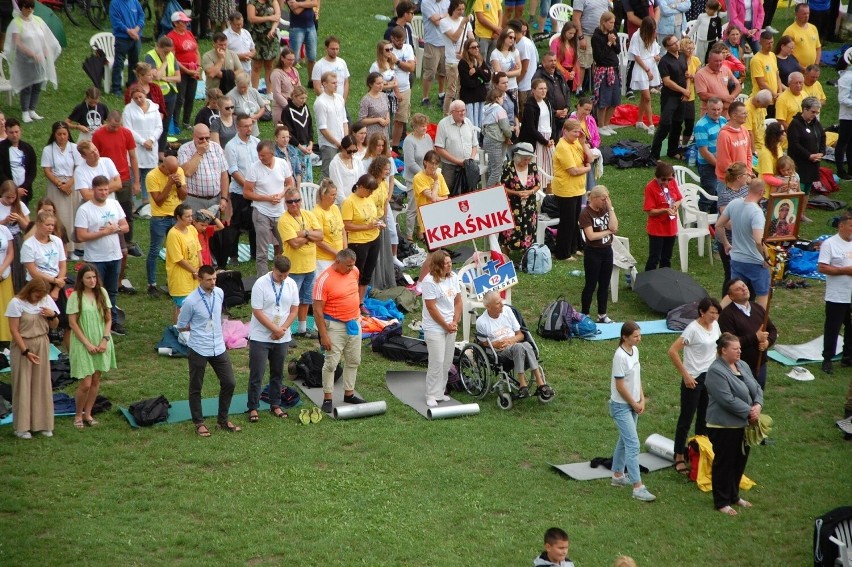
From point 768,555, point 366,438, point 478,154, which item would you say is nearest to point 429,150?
point 478,154

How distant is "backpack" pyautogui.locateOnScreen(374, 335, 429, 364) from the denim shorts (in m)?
0.99

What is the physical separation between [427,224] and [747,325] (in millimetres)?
4043

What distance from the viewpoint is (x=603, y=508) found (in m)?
9.89

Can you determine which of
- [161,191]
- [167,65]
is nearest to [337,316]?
[161,191]

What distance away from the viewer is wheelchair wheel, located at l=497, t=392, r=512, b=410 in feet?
38.3

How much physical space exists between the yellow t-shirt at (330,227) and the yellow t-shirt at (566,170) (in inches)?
131

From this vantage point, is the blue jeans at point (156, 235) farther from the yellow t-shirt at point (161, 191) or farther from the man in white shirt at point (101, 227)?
the man in white shirt at point (101, 227)

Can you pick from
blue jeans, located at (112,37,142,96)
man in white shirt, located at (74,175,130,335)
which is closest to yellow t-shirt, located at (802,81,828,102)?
blue jeans, located at (112,37,142,96)

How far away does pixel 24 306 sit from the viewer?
10602 millimetres

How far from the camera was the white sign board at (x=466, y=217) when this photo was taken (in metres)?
13.4

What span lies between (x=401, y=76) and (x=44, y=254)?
7.37 metres

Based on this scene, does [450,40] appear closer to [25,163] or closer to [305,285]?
[305,285]

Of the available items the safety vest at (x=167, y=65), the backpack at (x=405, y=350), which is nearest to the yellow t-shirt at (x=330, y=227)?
the backpack at (x=405, y=350)

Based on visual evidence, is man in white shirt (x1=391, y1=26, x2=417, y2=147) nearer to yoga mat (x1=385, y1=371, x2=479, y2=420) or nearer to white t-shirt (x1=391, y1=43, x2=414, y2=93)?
white t-shirt (x1=391, y1=43, x2=414, y2=93)
